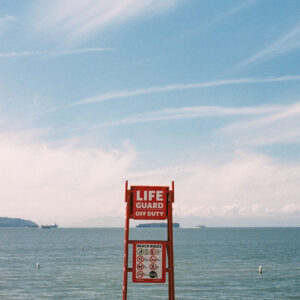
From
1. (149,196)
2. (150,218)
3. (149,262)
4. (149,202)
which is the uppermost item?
(149,196)

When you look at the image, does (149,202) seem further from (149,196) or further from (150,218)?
(150,218)

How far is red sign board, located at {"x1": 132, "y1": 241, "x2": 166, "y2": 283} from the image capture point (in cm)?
1881

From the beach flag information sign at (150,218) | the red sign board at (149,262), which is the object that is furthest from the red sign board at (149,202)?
the red sign board at (149,262)

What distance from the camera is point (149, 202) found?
1870 cm

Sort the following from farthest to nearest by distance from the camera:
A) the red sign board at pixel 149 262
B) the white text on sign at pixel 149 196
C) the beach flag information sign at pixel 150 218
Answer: the red sign board at pixel 149 262, the white text on sign at pixel 149 196, the beach flag information sign at pixel 150 218

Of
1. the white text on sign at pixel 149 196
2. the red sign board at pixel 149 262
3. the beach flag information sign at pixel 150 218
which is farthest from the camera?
the red sign board at pixel 149 262

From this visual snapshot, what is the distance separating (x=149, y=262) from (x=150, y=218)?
2.01m

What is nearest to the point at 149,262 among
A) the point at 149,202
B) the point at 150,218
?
the point at 150,218

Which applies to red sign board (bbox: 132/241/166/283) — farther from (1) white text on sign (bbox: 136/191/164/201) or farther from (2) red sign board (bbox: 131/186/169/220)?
(1) white text on sign (bbox: 136/191/164/201)

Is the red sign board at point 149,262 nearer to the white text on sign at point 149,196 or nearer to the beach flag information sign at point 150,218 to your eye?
the beach flag information sign at point 150,218

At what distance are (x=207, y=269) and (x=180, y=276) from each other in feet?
40.0

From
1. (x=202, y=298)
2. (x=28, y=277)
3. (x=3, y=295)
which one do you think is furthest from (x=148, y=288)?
(x=28, y=277)

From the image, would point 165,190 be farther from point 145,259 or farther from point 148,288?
point 148,288

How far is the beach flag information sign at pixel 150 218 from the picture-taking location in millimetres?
18578
